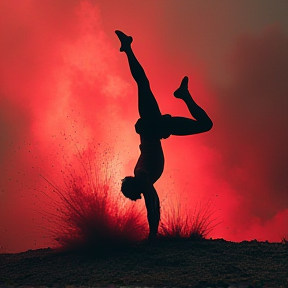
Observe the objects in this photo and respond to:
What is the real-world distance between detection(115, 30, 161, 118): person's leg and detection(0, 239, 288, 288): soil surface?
1.79 metres

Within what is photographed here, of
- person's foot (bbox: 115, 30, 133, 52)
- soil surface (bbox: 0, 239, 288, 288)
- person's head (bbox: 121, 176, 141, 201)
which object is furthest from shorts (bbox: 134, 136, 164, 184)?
person's foot (bbox: 115, 30, 133, 52)

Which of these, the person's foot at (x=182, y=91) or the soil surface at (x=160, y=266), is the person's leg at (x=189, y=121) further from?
the soil surface at (x=160, y=266)

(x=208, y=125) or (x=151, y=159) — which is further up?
(x=208, y=125)

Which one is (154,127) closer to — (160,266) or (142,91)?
(142,91)

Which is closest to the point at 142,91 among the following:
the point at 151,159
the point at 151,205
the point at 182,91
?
the point at 182,91

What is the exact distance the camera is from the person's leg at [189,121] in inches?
275

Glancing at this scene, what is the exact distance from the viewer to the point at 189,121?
277 inches

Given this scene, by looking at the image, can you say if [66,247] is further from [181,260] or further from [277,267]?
[277,267]

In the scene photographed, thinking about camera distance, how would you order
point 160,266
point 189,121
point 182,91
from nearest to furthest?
1. point 160,266
2. point 189,121
3. point 182,91

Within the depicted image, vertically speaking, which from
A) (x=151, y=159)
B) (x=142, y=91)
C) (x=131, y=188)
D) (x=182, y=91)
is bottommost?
(x=131, y=188)

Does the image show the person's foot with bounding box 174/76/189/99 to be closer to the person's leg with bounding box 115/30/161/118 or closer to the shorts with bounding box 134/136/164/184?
the person's leg with bounding box 115/30/161/118

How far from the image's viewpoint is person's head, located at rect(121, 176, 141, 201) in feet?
21.6

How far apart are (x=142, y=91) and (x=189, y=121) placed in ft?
2.56

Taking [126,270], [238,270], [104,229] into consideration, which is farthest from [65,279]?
[238,270]
